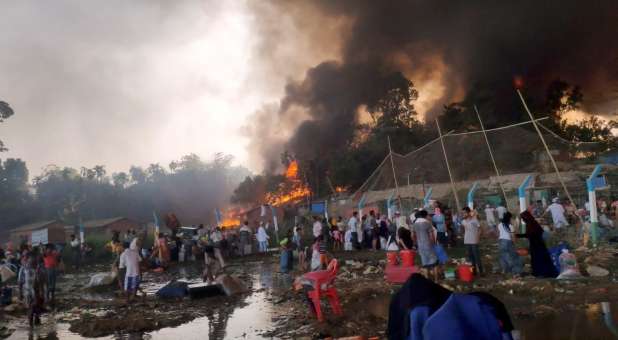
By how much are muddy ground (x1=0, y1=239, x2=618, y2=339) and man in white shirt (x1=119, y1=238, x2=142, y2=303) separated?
1.18ft

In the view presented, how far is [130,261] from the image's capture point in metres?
11.1

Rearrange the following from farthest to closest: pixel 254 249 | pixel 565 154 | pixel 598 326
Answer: pixel 254 249
pixel 565 154
pixel 598 326

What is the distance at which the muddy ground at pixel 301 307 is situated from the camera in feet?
23.8

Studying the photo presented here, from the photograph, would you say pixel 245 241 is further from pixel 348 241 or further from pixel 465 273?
pixel 465 273

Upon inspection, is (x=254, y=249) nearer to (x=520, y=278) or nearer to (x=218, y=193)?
(x=520, y=278)

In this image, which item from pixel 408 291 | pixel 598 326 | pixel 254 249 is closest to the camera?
pixel 408 291

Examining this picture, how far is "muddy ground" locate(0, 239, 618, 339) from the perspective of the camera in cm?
727

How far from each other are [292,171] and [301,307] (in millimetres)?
40237

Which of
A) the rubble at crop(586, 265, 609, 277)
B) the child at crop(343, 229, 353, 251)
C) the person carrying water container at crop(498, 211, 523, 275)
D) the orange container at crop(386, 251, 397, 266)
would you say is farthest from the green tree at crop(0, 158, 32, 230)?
the rubble at crop(586, 265, 609, 277)

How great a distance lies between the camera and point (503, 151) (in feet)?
82.4

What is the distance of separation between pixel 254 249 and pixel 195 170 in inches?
2290

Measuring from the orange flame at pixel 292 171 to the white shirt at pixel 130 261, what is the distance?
3721 cm

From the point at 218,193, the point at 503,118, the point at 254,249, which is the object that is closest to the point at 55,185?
the point at 218,193

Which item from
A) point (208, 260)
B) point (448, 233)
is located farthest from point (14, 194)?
point (448, 233)
